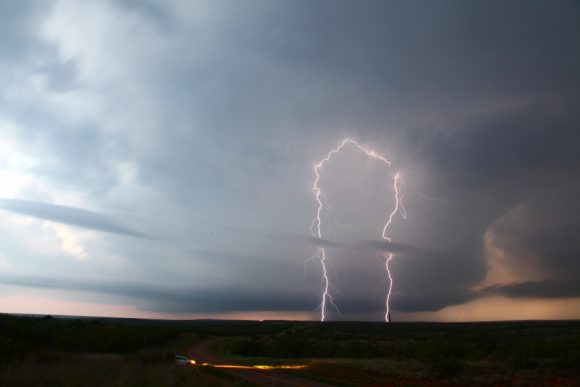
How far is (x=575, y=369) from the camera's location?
80.3 ft

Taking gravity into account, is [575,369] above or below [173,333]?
above

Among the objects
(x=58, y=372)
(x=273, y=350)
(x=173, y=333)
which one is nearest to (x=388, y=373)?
(x=58, y=372)

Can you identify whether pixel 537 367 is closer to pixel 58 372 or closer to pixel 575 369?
pixel 575 369

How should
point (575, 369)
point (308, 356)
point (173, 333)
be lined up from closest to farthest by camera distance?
1. point (575, 369)
2. point (308, 356)
3. point (173, 333)

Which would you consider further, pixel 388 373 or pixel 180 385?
pixel 388 373

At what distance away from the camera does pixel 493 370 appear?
1039 inches

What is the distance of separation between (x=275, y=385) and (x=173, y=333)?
51.5 metres

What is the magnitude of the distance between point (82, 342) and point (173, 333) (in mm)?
28648

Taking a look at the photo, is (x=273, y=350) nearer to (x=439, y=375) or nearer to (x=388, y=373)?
(x=388, y=373)

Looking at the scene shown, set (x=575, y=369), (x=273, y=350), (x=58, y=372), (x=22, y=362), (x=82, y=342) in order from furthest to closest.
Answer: (x=273, y=350) → (x=82, y=342) → (x=575, y=369) → (x=22, y=362) → (x=58, y=372)

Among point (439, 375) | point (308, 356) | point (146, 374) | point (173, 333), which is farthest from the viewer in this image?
point (173, 333)

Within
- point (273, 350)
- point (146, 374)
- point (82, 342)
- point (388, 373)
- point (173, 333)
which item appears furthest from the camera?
point (173, 333)

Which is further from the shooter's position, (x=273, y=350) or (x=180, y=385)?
(x=273, y=350)

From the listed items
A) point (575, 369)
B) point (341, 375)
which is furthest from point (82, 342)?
point (575, 369)
